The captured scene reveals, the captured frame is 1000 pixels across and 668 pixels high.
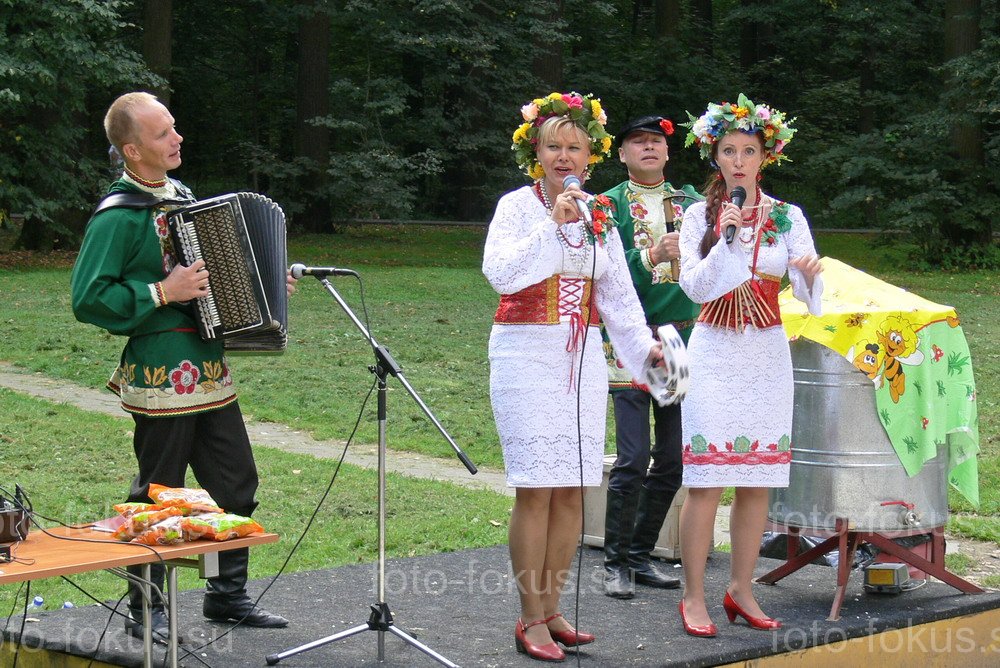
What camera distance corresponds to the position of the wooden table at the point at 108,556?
3497 millimetres

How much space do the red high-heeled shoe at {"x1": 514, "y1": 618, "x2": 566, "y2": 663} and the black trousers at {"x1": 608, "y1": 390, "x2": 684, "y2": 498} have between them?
1208 mm

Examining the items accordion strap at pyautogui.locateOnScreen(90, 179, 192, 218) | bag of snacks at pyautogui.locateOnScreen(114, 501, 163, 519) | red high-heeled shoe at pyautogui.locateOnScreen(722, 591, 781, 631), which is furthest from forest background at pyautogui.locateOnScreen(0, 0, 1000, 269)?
bag of snacks at pyautogui.locateOnScreen(114, 501, 163, 519)

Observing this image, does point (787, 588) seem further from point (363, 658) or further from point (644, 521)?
point (363, 658)

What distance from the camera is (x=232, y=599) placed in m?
4.94

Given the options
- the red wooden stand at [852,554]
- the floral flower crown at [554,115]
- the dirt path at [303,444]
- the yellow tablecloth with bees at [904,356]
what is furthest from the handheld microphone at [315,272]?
the dirt path at [303,444]

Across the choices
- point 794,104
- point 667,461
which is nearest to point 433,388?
point 667,461

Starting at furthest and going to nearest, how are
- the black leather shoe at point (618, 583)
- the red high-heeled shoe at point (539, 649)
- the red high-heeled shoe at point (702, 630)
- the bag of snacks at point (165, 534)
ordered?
the black leather shoe at point (618, 583)
the red high-heeled shoe at point (702, 630)
the red high-heeled shoe at point (539, 649)
the bag of snacks at point (165, 534)

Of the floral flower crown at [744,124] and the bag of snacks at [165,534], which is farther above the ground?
the floral flower crown at [744,124]

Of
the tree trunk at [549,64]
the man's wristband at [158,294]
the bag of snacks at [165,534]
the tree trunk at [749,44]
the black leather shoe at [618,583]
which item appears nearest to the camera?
the bag of snacks at [165,534]

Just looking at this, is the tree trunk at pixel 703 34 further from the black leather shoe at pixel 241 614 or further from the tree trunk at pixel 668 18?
the black leather shoe at pixel 241 614

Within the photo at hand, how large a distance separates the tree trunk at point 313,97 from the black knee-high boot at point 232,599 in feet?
64.6

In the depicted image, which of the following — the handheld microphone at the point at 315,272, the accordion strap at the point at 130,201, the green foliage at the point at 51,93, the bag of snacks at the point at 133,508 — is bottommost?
the bag of snacks at the point at 133,508

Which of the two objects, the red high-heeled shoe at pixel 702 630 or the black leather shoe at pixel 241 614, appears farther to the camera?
the black leather shoe at pixel 241 614

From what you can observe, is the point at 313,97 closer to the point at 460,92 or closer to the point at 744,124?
the point at 460,92
